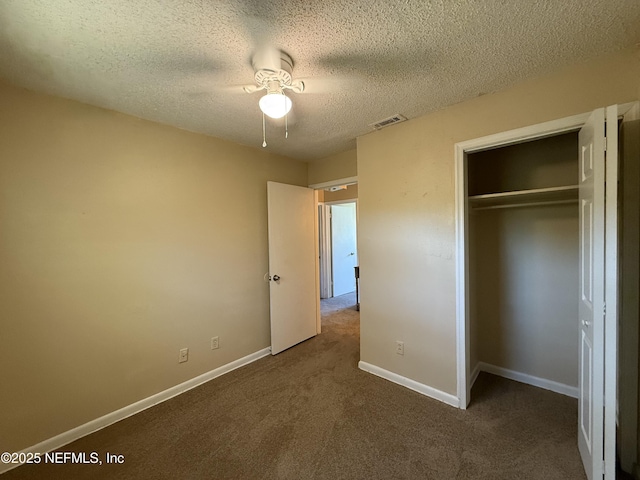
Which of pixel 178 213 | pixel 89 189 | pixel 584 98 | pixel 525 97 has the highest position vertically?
pixel 525 97

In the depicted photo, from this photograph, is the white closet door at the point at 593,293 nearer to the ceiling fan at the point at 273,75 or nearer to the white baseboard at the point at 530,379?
the white baseboard at the point at 530,379

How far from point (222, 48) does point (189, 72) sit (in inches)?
13.6

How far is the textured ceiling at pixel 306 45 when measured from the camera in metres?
1.16

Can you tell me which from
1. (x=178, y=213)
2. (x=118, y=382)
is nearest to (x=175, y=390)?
(x=118, y=382)

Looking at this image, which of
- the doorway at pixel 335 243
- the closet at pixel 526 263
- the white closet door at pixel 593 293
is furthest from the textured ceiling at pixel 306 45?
the doorway at pixel 335 243

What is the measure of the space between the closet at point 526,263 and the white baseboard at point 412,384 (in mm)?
453

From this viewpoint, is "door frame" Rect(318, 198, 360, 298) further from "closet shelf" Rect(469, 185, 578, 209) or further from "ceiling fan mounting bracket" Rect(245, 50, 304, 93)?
"ceiling fan mounting bracket" Rect(245, 50, 304, 93)

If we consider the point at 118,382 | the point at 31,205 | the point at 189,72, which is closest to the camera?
the point at 189,72

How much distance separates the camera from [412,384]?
2.35 meters

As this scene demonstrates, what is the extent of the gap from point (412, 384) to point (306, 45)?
2.66 metres

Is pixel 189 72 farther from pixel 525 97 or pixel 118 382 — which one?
pixel 118 382

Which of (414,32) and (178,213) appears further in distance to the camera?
(178,213)

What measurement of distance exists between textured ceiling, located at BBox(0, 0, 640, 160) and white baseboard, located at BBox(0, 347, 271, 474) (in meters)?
2.33

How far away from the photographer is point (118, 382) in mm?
2051
